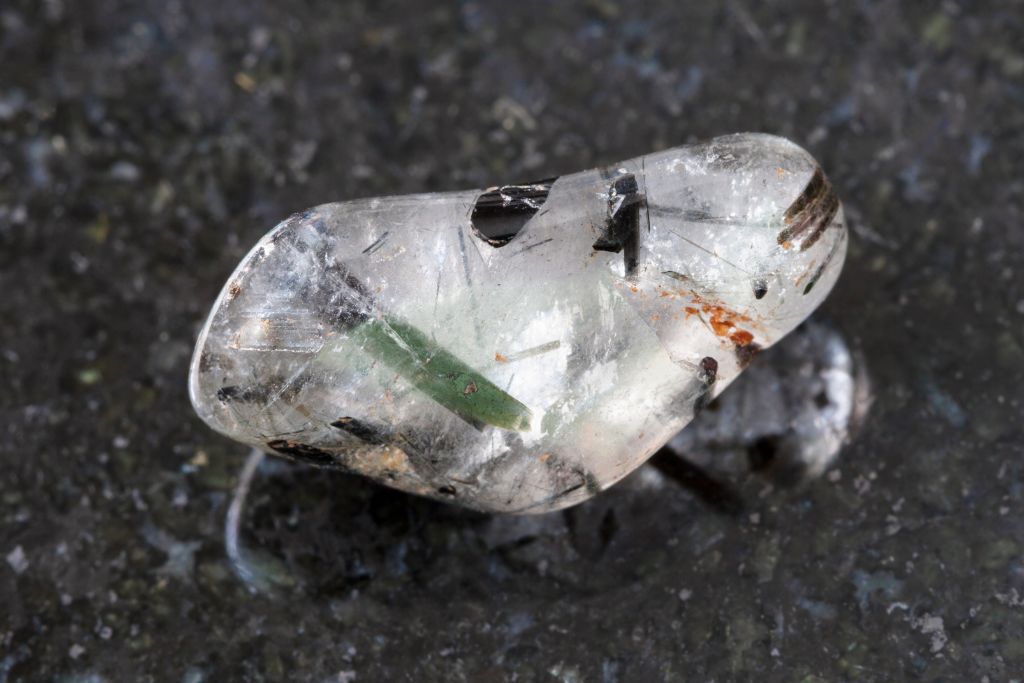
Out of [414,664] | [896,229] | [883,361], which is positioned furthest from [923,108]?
[414,664]

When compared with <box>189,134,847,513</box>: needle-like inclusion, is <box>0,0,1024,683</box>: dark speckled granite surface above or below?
below

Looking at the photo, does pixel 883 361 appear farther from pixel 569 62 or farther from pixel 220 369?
pixel 220 369

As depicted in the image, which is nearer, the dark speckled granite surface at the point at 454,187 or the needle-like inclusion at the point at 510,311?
the needle-like inclusion at the point at 510,311

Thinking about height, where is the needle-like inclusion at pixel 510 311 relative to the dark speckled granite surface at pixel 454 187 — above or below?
above

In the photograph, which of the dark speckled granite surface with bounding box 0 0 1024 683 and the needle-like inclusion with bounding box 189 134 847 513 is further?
the dark speckled granite surface with bounding box 0 0 1024 683
